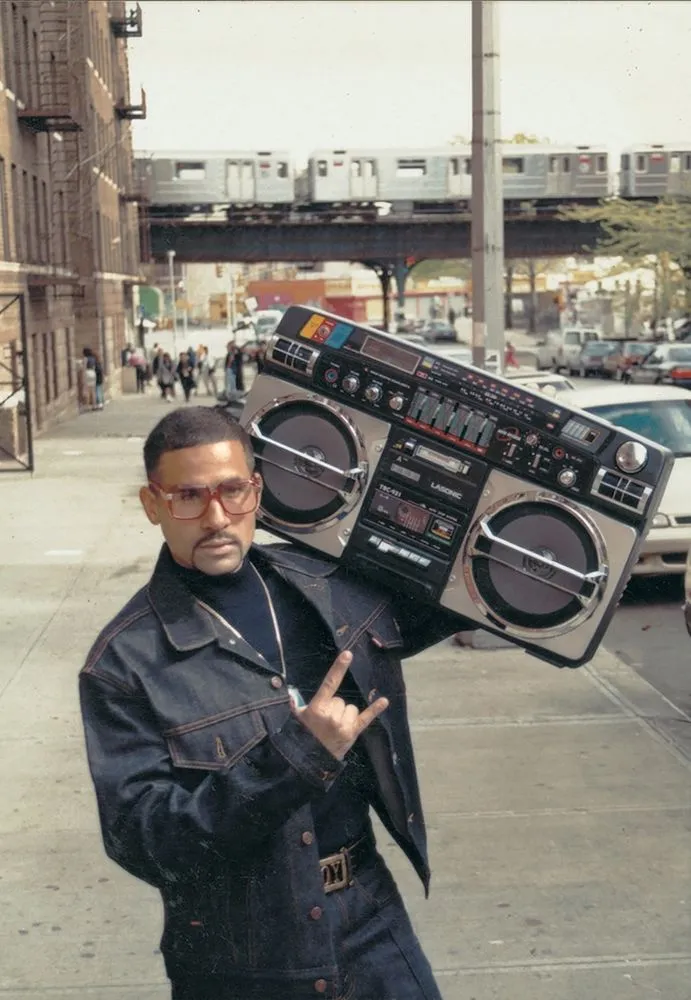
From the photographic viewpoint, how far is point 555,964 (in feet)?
19.2

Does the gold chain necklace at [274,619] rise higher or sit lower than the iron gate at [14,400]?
higher

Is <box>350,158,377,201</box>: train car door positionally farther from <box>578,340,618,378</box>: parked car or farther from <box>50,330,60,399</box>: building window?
<box>50,330,60,399</box>: building window

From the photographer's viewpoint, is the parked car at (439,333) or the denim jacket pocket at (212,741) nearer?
the denim jacket pocket at (212,741)

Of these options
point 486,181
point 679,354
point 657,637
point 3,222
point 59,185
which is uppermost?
point 59,185

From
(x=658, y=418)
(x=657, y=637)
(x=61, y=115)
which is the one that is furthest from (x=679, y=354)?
(x=657, y=637)

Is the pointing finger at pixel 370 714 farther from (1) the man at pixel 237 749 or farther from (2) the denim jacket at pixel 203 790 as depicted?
(2) the denim jacket at pixel 203 790

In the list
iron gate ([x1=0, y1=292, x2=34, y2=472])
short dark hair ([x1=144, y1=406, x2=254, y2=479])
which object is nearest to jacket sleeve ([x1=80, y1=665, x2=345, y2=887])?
short dark hair ([x1=144, y1=406, x2=254, y2=479])

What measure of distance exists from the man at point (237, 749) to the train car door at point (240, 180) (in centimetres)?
5286

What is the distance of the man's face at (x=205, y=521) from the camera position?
111 inches

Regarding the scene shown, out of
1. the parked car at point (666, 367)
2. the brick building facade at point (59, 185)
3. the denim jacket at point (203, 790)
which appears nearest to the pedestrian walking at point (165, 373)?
the brick building facade at point (59, 185)

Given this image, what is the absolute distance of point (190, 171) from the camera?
54.2 meters

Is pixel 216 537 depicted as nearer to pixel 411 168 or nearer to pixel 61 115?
pixel 61 115

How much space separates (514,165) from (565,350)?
672 cm

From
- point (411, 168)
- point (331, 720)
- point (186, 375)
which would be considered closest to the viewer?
point (331, 720)
